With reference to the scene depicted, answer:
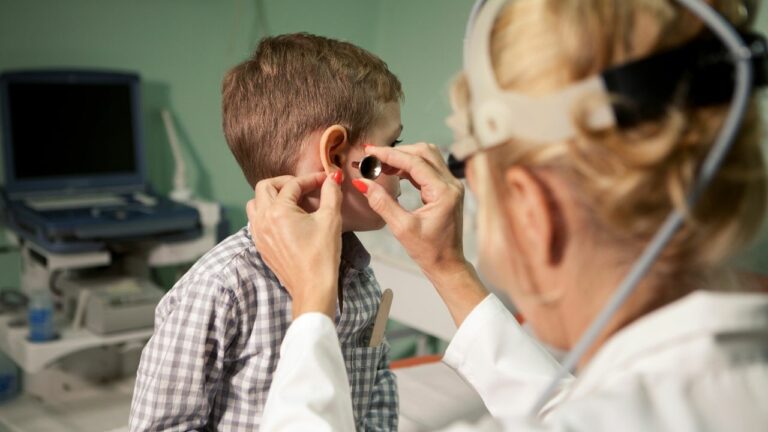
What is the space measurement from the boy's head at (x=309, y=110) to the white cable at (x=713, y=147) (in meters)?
0.60

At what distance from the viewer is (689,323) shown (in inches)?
24.4

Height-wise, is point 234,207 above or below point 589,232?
below

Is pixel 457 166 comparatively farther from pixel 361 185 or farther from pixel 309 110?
pixel 309 110

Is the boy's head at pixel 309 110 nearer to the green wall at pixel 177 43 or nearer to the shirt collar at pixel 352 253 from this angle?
the shirt collar at pixel 352 253

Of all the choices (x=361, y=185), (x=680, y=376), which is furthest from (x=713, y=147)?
(x=361, y=185)

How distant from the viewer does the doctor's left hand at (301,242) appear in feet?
2.90

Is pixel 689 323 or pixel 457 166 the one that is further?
pixel 457 166

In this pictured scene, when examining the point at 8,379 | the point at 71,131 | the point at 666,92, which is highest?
the point at 666,92

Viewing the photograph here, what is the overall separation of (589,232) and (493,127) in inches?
4.7

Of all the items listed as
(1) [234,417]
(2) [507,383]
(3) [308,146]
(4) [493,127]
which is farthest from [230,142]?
(4) [493,127]

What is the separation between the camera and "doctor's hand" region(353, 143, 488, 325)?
40.8 inches

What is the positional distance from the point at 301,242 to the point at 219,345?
0.82 feet

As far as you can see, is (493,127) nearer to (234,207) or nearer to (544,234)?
(544,234)

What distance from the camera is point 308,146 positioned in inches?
47.4
